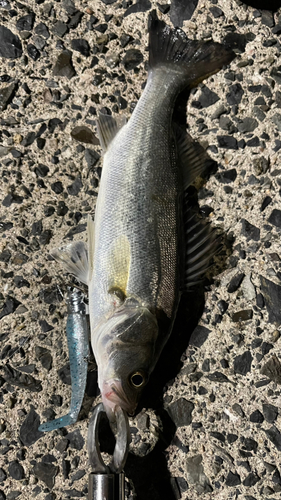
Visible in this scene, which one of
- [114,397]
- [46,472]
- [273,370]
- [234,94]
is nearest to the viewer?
[114,397]

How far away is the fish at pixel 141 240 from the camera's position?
195 centimetres

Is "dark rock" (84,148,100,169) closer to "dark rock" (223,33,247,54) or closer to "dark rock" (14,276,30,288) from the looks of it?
"dark rock" (14,276,30,288)

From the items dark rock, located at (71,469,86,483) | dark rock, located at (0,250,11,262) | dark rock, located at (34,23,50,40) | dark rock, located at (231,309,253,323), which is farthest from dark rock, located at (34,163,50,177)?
dark rock, located at (71,469,86,483)

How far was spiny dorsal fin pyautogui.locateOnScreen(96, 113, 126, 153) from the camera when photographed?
2369 millimetres

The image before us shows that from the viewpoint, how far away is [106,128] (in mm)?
2387

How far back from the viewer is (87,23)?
8.72ft

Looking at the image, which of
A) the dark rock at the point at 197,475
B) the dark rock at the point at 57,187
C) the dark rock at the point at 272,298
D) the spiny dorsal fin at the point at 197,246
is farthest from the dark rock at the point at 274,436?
the dark rock at the point at 57,187

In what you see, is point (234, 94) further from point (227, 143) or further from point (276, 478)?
point (276, 478)

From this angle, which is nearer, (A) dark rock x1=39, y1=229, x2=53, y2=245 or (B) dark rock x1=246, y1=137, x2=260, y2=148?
(A) dark rock x1=39, y1=229, x2=53, y2=245

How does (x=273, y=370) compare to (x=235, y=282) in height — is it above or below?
below

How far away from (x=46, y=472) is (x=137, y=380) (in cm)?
73

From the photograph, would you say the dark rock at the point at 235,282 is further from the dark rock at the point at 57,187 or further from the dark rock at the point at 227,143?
the dark rock at the point at 57,187

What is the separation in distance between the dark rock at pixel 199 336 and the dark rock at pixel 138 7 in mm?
1902

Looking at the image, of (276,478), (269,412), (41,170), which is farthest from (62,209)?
(276,478)
